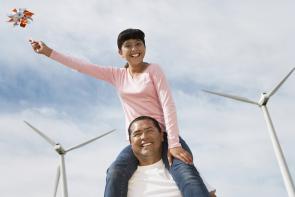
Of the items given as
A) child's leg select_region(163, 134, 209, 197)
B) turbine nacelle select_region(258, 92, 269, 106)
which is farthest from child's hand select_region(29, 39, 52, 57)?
turbine nacelle select_region(258, 92, 269, 106)

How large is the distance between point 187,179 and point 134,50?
6.39ft

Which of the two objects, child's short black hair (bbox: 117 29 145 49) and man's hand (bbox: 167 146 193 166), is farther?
child's short black hair (bbox: 117 29 145 49)

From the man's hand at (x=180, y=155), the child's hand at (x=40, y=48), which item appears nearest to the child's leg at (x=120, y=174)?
the man's hand at (x=180, y=155)

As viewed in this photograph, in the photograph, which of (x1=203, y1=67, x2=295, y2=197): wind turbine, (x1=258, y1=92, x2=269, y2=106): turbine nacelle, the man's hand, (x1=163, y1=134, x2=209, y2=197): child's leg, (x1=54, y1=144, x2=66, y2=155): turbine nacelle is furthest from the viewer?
(x1=54, y1=144, x2=66, y2=155): turbine nacelle

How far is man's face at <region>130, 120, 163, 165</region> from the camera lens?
16.5 feet

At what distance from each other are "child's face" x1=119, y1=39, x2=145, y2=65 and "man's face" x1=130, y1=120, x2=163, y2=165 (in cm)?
106

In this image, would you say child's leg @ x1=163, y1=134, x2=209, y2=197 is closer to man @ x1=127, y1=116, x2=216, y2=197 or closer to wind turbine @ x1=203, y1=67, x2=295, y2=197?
man @ x1=127, y1=116, x2=216, y2=197

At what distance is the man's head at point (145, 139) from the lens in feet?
16.5

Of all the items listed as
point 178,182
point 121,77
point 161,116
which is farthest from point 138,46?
point 178,182

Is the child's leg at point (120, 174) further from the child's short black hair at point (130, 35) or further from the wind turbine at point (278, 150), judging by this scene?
the wind turbine at point (278, 150)

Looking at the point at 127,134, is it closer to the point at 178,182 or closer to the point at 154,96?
the point at 154,96

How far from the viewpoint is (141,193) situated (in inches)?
193

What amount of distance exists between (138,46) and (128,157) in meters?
1.53

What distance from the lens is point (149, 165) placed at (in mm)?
5168
